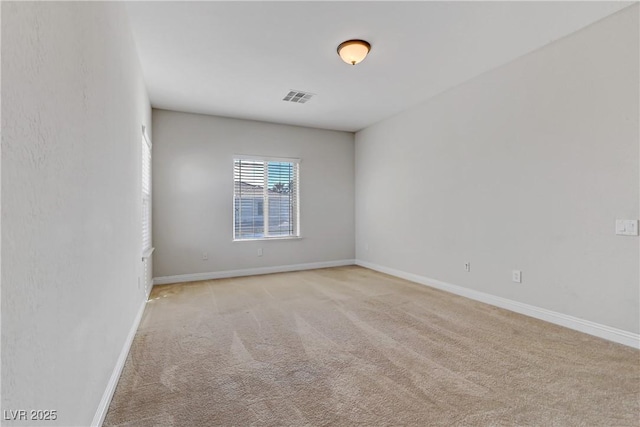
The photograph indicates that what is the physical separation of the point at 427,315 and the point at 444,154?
2.24m

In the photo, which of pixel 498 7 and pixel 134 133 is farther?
pixel 134 133

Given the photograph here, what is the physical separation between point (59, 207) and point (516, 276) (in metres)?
3.88

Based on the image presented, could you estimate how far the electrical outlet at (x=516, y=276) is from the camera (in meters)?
3.25

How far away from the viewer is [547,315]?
3.00 metres

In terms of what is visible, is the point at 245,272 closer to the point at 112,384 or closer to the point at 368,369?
the point at 112,384

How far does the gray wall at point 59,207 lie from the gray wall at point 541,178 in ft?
12.3

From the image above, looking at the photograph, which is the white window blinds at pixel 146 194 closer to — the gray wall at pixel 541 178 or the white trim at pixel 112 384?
the white trim at pixel 112 384

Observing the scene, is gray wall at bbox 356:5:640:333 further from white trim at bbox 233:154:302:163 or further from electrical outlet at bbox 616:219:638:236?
white trim at bbox 233:154:302:163

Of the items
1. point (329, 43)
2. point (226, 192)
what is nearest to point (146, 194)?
point (226, 192)

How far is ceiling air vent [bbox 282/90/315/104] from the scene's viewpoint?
4152mm

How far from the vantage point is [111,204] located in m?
1.94

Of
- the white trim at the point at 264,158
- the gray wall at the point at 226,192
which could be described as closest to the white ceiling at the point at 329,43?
the gray wall at the point at 226,192

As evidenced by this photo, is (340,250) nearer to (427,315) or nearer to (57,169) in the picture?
(427,315)

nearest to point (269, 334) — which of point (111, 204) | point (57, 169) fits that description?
point (111, 204)
